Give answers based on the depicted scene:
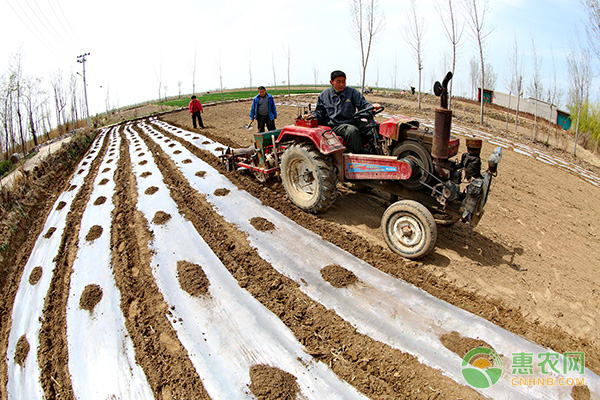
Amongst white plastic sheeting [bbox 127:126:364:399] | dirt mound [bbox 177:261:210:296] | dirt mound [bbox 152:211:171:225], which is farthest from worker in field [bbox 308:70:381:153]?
dirt mound [bbox 152:211:171:225]

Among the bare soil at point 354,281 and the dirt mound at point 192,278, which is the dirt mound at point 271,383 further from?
the dirt mound at point 192,278

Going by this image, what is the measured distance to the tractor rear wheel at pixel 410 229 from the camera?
132 inches

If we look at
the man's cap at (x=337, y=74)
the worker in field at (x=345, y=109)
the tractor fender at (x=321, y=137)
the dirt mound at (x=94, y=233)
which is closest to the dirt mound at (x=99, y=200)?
the dirt mound at (x=94, y=233)

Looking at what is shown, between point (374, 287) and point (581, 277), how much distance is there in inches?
90.6

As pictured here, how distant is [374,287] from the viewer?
3.21 m

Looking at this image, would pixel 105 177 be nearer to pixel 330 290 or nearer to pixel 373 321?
pixel 330 290

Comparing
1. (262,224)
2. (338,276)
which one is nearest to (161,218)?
(262,224)

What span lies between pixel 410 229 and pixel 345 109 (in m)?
1.79

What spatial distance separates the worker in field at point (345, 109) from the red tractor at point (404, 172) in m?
0.10

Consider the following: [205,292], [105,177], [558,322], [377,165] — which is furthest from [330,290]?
[105,177]

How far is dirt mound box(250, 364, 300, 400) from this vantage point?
2270mm

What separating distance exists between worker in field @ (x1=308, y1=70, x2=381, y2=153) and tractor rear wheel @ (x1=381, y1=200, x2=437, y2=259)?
104 centimetres

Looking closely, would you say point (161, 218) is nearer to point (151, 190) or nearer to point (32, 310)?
point (151, 190)

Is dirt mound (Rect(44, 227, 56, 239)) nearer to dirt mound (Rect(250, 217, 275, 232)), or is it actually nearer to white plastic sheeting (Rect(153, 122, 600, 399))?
white plastic sheeting (Rect(153, 122, 600, 399))
